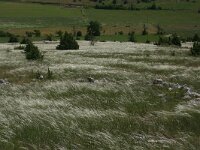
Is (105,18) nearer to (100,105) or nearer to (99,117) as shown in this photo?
(100,105)

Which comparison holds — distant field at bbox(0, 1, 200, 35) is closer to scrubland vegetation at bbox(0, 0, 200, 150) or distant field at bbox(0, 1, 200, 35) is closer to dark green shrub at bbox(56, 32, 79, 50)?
dark green shrub at bbox(56, 32, 79, 50)

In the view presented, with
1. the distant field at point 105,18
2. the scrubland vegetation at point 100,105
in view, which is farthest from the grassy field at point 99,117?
the distant field at point 105,18

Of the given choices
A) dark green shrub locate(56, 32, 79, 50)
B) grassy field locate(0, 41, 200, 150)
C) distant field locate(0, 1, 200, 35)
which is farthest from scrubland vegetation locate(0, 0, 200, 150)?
distant field locate(0, 1, 200, 35)

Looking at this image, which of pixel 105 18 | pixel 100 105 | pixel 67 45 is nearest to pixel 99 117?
pixel 100 105

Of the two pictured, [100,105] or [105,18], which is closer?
[100,105]

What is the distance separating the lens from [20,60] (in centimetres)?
4244

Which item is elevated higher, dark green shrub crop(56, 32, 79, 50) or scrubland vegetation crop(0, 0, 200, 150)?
scrubland vegetation crop(0, 0, 200, 150)

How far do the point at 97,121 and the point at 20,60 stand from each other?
28512 millimetres

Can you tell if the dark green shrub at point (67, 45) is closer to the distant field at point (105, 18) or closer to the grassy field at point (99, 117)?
the grassy field at point (99, 117)

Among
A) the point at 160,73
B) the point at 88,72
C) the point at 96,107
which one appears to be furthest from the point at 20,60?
the point at 96,107

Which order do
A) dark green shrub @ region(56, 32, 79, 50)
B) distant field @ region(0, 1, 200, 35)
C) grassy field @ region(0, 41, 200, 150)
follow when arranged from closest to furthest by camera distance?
grassy field @ region(0, 41, 200, 150) < dark green shrub @ region(56, 32, 79, 50) < distant field @ region(0, 1, 200, 35)

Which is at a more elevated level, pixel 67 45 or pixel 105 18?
pixel 67 45

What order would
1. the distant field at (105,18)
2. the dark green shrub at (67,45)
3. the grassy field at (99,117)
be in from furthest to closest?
the distant field at (105,18) < the dark green shrub at (67,45) < the grassy field at (99,117)

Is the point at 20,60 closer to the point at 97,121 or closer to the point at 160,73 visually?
the point at 160,73
